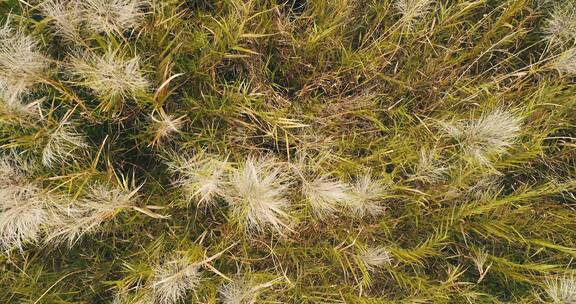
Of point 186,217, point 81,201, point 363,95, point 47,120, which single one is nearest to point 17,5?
point 47,120

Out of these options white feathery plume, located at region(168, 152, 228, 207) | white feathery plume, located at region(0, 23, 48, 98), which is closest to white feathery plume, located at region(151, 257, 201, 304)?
white feathery plume, located at region(168, 152, 228, 207)

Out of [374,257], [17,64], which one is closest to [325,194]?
[374,257]

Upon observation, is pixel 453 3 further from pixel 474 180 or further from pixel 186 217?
pixel 186 217

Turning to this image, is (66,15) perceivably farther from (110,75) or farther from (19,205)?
(19,205)

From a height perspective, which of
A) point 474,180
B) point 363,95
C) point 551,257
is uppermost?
point 363,95

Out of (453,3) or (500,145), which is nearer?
(500,145)

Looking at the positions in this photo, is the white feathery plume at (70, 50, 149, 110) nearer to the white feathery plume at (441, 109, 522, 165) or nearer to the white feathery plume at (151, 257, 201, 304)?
the white feathery plume at (151, 257, 201, 304)

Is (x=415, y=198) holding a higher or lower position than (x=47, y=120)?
lower
